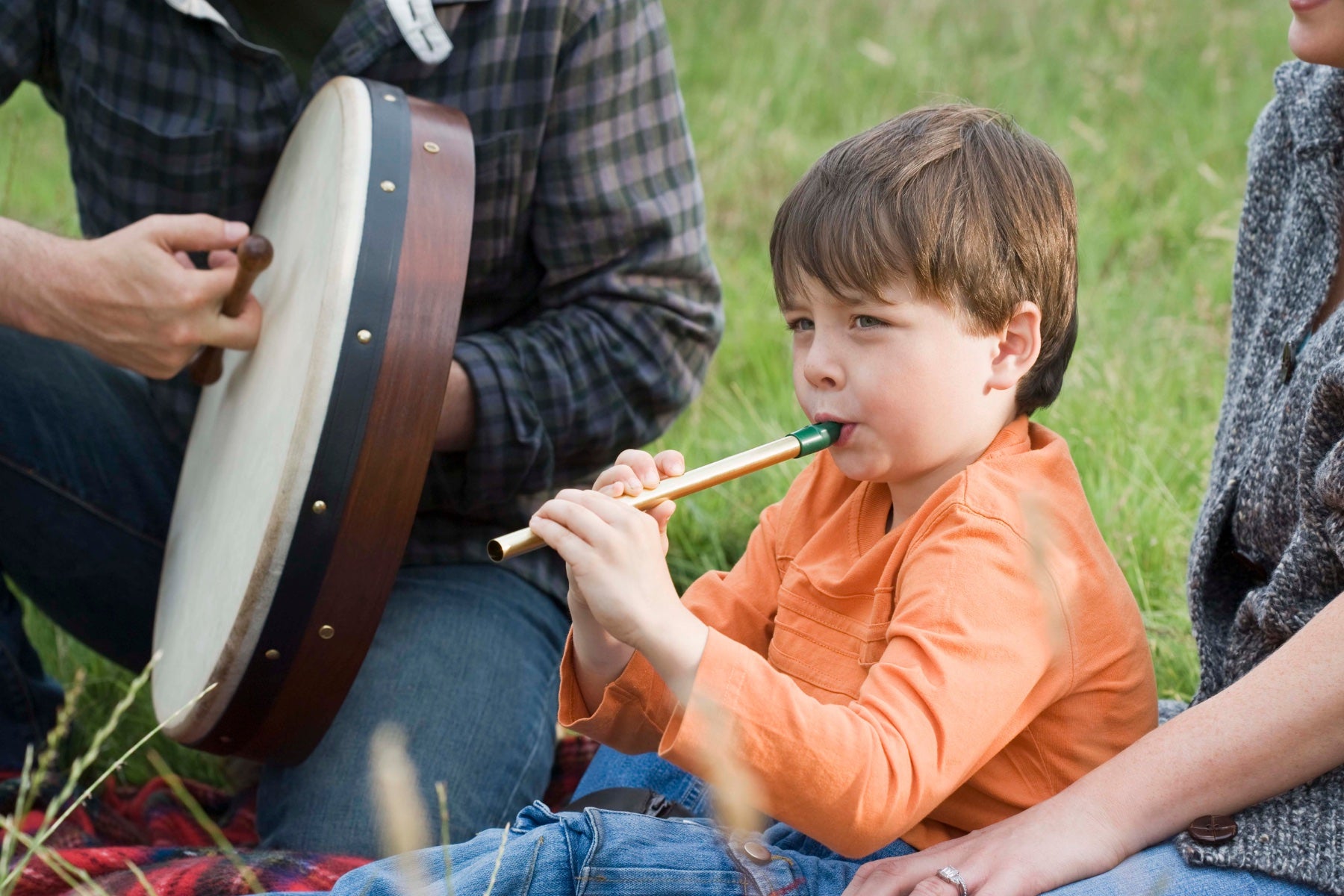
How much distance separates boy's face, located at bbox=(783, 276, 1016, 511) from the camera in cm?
128

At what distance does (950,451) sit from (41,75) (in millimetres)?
1539

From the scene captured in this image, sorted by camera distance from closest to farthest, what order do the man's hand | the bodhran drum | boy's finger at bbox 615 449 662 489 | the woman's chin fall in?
boy's finger at bbox 615 449 662 489
the woman's chin
the bodhran drum
the man's hand

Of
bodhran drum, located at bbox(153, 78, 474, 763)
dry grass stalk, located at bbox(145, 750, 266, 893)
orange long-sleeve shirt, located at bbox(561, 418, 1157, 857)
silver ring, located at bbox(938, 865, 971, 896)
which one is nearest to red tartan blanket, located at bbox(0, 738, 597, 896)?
dry grass stalk, located at bbox(145, 750, 266, 893)

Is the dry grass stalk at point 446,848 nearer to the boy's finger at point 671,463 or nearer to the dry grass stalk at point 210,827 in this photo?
the dry grass stalk at point 210,827

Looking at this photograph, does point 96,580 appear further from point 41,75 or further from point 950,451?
point 950,451

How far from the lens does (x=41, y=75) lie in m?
2.11

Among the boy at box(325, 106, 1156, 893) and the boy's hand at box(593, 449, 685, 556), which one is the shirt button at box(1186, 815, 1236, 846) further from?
the boy's hand at box(593, 449, 685, 556)

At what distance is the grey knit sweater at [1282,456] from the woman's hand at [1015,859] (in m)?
0.08

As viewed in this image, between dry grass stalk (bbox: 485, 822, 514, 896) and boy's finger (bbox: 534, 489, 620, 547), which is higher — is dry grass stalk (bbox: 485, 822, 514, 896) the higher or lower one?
the lower one

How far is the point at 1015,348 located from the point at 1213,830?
18.2 inches

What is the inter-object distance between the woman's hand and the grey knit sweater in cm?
8

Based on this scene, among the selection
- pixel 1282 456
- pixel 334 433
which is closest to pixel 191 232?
pixel 334 433

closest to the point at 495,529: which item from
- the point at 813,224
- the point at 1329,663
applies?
the point at 813,224

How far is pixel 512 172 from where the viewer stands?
1932 mm
